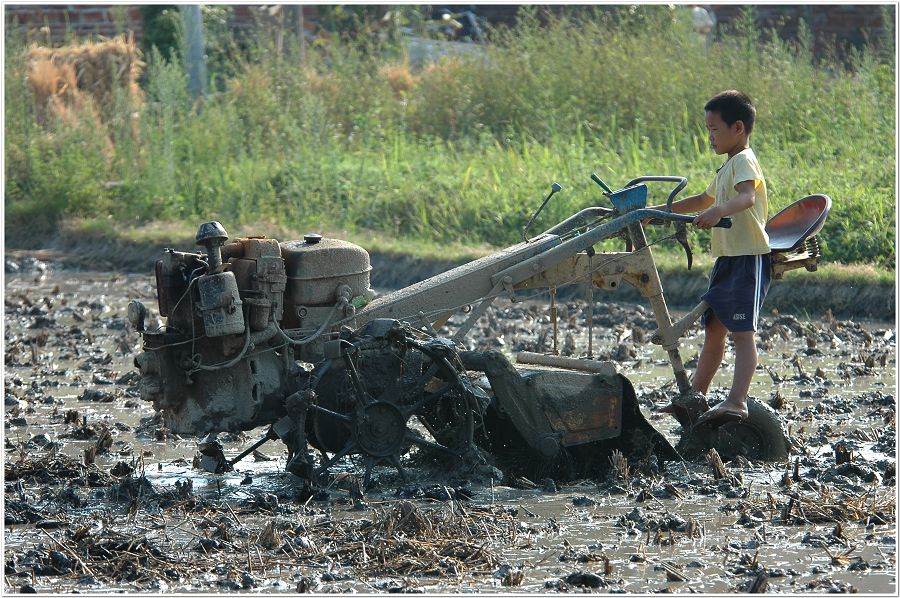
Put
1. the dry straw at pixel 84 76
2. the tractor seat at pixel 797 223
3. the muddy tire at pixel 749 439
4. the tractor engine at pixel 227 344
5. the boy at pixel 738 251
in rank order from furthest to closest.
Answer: the dry straw at pixel 84 76 < the muddy tire at pixel 749 439 < the tractor seat at pixel 797 223 < the boy at pixel 738 251 < the tractor engine at pixel 227 344

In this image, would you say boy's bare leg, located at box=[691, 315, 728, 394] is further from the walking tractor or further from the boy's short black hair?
the boy's short black hair

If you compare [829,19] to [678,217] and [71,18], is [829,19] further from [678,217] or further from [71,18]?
[678,217]

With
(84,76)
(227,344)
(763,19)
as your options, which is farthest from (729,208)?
(763,19)

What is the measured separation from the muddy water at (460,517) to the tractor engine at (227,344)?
36 centimetres

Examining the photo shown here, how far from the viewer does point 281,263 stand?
18.9 feet

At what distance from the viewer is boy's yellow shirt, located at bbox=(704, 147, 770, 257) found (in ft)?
19.3

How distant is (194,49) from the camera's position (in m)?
17.2

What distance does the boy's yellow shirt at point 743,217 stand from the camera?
232 inches

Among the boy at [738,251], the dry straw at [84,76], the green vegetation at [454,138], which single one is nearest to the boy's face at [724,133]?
the boy at [738,251]

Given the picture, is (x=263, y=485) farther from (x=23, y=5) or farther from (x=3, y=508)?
(x=23, y=5)

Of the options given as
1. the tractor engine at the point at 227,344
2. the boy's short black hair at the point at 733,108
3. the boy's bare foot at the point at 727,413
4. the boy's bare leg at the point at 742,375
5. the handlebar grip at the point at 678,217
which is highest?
the boy's short black hair at the point at 733,108

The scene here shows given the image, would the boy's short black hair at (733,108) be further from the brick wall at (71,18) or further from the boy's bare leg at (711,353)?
the brick wall at (71,18)

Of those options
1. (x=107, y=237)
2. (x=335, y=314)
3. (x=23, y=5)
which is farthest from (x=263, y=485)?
(x=23, y=5)

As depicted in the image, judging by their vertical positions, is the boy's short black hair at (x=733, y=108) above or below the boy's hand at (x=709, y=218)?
above
